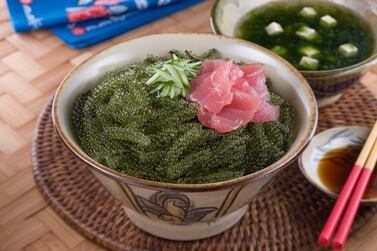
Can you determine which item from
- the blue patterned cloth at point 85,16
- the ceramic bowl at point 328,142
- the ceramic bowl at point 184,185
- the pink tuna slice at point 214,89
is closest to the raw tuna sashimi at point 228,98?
the pink tuna slice at point 214,89

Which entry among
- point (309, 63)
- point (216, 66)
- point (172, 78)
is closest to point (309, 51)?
point (309, 63)

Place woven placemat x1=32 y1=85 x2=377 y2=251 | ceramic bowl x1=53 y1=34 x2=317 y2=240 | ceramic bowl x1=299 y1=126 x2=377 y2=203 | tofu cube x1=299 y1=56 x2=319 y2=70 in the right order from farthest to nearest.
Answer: tofu cube x1=299 y1=56 x2=319 y2=70
ceramic bowl x1=299 y1=126 x2=377 y2=203
woven placemat x1=32 y1=85 x2=377 y2=251
ceramic bowl x1=53 y1=34 x2=317 y2=240

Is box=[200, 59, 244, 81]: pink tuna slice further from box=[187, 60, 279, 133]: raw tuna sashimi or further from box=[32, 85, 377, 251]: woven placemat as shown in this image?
box=[32, 85, 377, 251]: woven placemat

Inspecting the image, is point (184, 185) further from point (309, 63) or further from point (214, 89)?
point (309, 63)

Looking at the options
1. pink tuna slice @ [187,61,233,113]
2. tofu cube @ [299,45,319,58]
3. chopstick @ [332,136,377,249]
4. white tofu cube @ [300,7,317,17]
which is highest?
pink tuna slice @ [187,61,233,113]

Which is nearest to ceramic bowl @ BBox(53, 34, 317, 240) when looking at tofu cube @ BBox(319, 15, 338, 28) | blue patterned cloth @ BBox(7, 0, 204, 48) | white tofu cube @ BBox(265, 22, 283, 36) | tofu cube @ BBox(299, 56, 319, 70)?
tofu cube @ BBox(299, 56, 319, 70)

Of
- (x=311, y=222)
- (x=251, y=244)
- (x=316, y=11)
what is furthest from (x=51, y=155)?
(x=316, y=11)

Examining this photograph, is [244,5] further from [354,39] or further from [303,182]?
[303,182]
